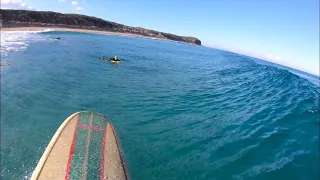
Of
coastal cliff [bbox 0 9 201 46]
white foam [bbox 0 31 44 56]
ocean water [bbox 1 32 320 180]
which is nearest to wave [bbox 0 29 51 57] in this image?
white foam [bbox 0 31 44 56]

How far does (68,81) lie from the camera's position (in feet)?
70.6

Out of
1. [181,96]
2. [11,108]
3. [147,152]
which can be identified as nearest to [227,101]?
[181,96]

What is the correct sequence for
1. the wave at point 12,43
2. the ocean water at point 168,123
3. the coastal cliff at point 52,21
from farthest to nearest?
1. the coastal cliff at point 52,21
2. the wave at point 12,43
3. the ocean water at point 168,123

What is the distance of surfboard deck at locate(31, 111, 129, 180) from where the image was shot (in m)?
8.29

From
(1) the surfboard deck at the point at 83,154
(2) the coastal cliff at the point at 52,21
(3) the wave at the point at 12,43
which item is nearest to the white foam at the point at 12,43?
(3) the wave at the point at 12,43

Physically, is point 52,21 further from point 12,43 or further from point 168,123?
point 168,123

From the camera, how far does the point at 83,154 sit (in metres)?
9.17

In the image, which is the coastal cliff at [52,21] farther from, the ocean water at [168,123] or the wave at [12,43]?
the ocean water at [168,123]

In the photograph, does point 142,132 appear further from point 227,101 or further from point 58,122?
point 227,101

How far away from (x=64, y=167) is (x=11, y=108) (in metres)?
8.29

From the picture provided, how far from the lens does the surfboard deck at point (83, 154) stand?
8.29 meters

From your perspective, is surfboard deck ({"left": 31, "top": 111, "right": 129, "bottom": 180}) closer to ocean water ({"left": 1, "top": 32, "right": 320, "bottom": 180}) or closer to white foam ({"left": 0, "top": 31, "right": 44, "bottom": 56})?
ocean water ({"left": 1, "top": 32, "right": 320, "bottom": 180})

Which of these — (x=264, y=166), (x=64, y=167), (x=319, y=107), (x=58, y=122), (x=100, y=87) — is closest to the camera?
(x=64, y=167)

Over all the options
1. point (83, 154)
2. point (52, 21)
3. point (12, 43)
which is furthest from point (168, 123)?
point (52, 21)
